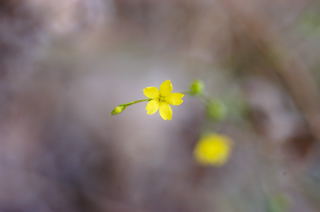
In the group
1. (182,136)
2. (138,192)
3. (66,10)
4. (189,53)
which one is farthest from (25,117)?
(189,53)

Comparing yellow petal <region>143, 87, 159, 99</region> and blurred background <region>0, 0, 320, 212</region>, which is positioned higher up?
blurred background <region>0, 0, 320, 212</region>

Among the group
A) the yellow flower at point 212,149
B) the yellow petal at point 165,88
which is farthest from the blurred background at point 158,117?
the yellow petal at point 165,88

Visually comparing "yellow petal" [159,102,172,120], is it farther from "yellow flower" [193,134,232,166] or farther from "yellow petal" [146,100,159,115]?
"yellow flower" [193,134,232,166]

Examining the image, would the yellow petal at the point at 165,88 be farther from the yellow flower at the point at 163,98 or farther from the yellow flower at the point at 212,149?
the yellow flower at the point at 212,149

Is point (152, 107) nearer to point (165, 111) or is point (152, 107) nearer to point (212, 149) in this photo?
point (165, 111)

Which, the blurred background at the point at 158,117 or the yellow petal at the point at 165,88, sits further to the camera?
the blurred background at the point at 158,117

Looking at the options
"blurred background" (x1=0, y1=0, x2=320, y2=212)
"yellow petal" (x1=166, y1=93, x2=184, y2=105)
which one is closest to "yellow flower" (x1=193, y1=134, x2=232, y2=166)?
"blurred background" (x1=0, y1=0, x2=320, y2=212)
